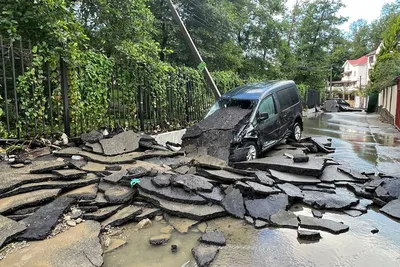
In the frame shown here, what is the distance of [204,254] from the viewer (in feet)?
9.72

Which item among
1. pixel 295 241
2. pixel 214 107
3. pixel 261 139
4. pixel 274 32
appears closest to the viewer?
pixel 295 241

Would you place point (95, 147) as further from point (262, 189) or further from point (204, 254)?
point (204, 254)

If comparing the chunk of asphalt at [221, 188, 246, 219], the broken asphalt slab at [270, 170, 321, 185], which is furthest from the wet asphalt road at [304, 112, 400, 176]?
the chunk of asphalt at [221, 188, 246, 219]

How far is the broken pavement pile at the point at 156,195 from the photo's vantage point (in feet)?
10.5

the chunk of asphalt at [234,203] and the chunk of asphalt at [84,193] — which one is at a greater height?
the chunk of asphalt at [84,193]

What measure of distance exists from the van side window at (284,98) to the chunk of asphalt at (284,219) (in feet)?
14.3

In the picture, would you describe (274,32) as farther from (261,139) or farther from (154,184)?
(154,184)

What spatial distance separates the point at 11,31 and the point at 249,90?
215 inches

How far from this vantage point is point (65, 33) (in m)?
5.82

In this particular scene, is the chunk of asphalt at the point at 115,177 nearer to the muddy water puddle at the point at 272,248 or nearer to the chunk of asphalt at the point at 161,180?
the chunk of asphalt at the point at 161,180

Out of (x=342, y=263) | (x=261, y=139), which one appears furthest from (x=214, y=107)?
(x=342, y=263)

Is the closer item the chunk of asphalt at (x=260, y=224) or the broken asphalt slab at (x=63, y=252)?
the broken asphalt slab at (x=63, y=252)

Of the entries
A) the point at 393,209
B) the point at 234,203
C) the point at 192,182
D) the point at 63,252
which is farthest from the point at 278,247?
the point at 63,252

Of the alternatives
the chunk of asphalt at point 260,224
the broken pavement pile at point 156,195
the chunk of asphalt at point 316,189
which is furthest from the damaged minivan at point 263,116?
the chunk of asphalt at point 260,224
